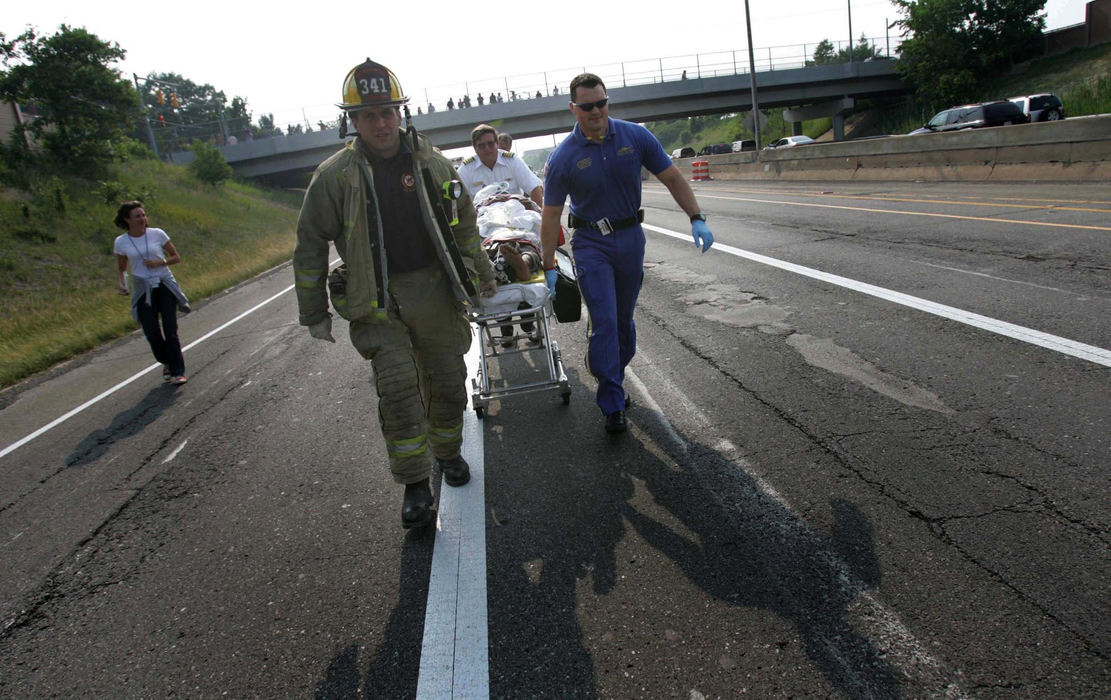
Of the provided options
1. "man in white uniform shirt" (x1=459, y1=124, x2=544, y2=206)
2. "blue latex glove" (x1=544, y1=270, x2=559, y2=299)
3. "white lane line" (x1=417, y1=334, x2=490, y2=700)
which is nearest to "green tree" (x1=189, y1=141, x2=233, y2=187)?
"man in white uniform shirt" (x1=459, y1=124, x2=544, y2=206)

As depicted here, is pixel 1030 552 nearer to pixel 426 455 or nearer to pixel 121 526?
pixel 426 455

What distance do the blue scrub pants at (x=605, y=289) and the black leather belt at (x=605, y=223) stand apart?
1.3 inches

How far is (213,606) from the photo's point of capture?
3219 millimetres

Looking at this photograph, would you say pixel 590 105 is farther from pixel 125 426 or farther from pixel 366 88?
pixel 125 426

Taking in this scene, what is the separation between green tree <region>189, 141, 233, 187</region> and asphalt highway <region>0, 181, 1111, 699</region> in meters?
35.2

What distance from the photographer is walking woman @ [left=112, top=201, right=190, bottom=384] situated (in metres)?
7.54

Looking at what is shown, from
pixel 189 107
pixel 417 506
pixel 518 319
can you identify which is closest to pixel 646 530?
pixel 417 506

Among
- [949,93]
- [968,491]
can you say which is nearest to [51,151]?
[968,491]

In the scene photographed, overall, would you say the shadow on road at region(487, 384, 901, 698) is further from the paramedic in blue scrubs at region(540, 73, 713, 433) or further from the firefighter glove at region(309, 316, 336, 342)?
the firefighter glove at region(309, 316, 336, 342)

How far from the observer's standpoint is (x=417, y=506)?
370cm

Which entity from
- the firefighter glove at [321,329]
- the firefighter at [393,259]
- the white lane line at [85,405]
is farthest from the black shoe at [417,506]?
the white lane line at [85,405]

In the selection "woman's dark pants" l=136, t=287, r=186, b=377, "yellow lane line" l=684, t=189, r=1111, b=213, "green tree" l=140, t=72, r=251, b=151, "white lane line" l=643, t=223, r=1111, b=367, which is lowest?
"white lane line" l=643, t=223, r=1111, b=367

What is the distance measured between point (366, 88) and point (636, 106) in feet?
169

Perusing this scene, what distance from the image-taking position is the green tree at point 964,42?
4731cm
